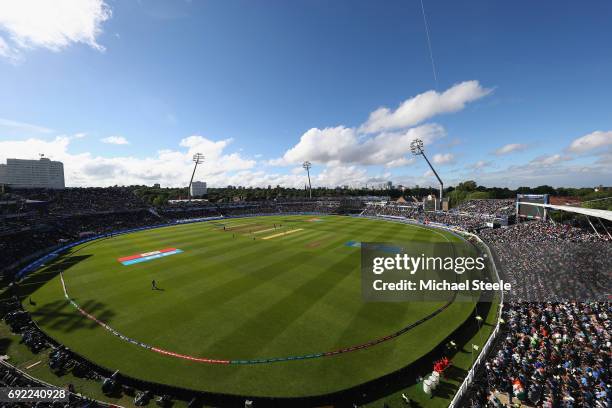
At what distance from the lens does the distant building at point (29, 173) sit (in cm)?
13939

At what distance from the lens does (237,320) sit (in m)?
17.3

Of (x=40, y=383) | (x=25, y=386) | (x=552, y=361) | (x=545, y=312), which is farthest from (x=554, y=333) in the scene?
(x=25, y=386)

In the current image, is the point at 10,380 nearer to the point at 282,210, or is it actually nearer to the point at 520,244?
the point at 520,244

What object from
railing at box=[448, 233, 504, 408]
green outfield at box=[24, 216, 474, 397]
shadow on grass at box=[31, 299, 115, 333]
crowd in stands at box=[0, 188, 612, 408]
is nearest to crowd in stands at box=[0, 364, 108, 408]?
green outfield at box=[24, 216, 474, 397]

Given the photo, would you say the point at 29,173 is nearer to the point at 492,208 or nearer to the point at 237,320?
the point at 237,320

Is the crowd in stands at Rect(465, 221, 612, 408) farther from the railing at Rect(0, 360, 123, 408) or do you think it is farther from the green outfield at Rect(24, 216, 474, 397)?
the railing at Rect(0, 360, 123, 408)

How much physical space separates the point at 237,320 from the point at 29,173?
206342mm

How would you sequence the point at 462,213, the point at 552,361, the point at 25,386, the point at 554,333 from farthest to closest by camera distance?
the point at 462,213, the point at 554,333, the point at 552,361, the point at 25,386

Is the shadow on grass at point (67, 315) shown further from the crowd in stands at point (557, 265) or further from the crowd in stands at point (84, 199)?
the crowd in stands at point (84, 199)

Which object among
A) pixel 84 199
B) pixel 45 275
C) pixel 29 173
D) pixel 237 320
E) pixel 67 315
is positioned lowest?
pixel 237 320

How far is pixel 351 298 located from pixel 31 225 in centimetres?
5999

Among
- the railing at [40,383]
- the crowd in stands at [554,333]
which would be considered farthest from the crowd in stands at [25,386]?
the crowd in stands at [554,333]

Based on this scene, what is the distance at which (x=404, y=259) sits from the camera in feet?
105

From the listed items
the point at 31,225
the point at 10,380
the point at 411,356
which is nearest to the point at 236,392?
the point at 411,356
